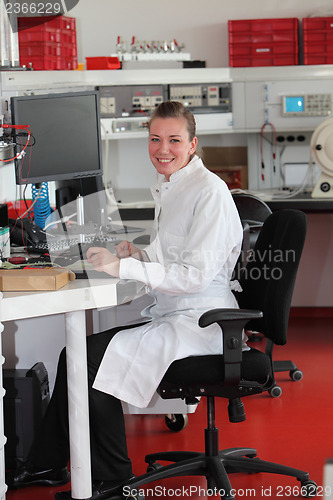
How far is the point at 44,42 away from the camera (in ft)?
13.4

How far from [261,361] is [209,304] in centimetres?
25

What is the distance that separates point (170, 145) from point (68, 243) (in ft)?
1.90

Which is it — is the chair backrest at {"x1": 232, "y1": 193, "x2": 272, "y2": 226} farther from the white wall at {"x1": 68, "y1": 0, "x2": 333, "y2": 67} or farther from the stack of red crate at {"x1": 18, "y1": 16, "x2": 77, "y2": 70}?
the white wall at {"x1": 68, "y1": 0, "x2": 333, "y2": 67}

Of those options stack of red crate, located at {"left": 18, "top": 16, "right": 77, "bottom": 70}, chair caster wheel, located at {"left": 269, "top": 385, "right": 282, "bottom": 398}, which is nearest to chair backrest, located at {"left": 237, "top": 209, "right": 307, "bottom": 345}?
chair caster wheel, located at {"left": 269, "top": 385, "right": 282, "bottom": 398}

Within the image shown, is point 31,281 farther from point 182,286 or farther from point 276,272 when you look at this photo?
point 276,272

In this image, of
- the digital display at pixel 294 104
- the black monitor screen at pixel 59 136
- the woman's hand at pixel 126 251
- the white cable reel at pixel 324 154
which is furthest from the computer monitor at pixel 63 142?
the digital display at pixel 294 104

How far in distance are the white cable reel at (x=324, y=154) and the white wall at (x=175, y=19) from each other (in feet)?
4.13

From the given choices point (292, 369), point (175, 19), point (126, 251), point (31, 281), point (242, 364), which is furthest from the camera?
point (175, 19)

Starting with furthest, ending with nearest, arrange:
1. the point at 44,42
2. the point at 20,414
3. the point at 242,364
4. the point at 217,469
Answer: the point at 44,42 → the point at 20,414 → the point at 217,469 → the point at 242,364

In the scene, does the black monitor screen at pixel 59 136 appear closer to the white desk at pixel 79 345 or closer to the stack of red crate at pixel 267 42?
the white desk at pixel 79 345

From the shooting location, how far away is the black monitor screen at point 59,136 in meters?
2.75

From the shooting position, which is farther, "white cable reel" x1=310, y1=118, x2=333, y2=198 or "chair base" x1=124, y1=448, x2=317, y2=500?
"white cable reel" x1=310, y1=118, x2=333, y2=198

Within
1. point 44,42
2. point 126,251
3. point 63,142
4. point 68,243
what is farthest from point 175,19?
point 126,251

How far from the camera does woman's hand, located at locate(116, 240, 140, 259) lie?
2477 millimetres
